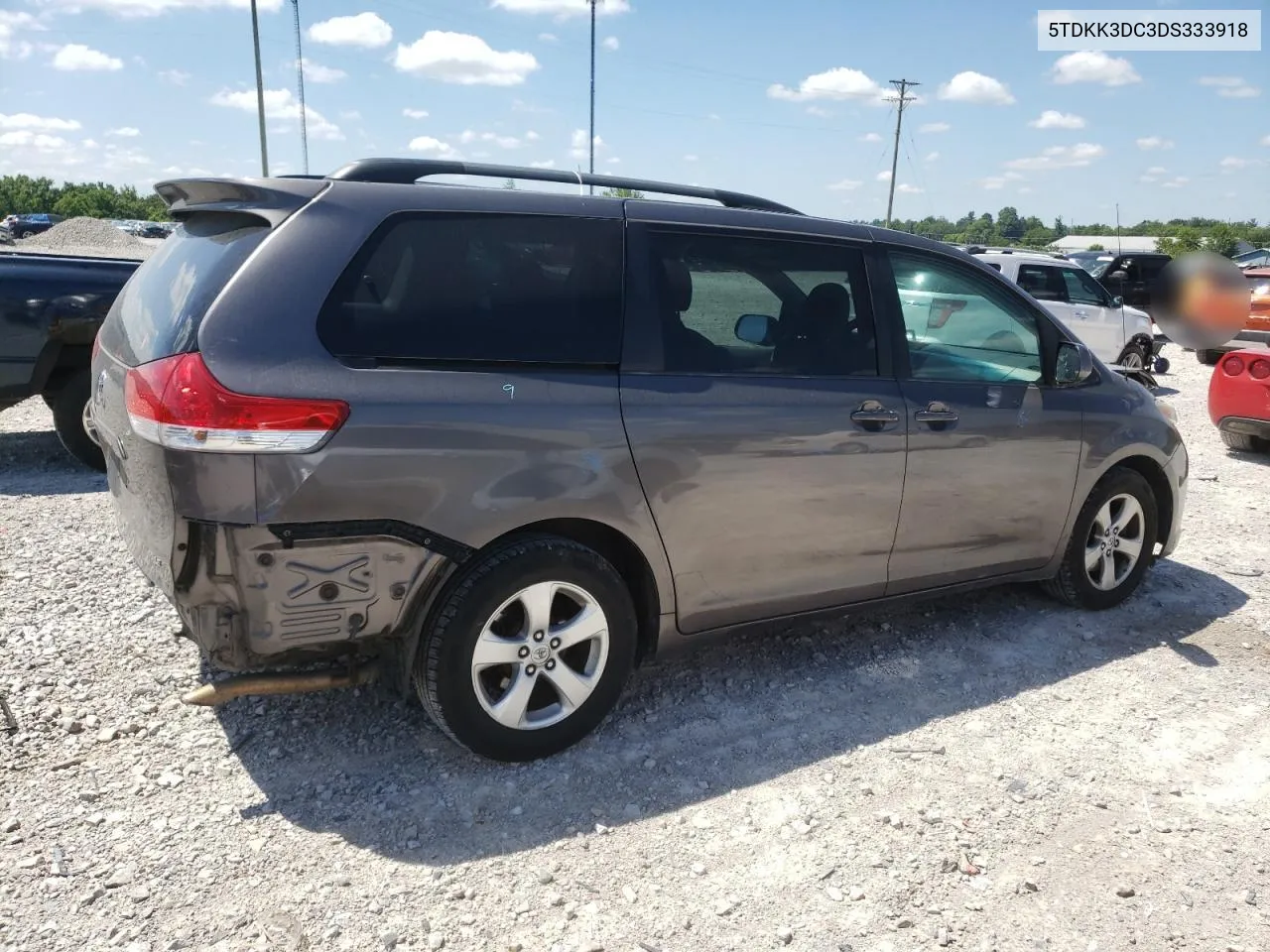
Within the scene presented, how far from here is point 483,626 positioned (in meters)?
3.06

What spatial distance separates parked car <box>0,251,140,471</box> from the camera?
649 cm

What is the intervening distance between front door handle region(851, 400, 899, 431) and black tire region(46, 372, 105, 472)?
5.36 meters

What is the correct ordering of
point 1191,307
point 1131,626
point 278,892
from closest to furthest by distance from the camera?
point 278,892 < point 1131,626 < point 1191,307

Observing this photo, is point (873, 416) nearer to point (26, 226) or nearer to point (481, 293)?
point (481, 293)

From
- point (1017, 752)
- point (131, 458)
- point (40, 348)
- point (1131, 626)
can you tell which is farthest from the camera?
point (40, 348)

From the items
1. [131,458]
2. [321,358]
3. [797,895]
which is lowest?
[797,895]

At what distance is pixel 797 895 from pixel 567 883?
0.64 m

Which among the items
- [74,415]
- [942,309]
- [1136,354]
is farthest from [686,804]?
[1136,354]

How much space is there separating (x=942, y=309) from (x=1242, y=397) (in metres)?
5.89

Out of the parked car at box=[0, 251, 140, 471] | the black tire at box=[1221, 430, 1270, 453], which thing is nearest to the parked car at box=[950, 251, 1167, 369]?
the black tire at box=[1221, 430, 1270, 453]

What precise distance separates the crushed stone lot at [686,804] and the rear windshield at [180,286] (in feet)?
4.45

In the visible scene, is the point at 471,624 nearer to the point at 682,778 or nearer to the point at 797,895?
the point at 682,778

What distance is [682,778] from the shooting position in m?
3.27

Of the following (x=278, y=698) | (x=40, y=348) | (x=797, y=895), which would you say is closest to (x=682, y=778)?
(x=797, y=895)
